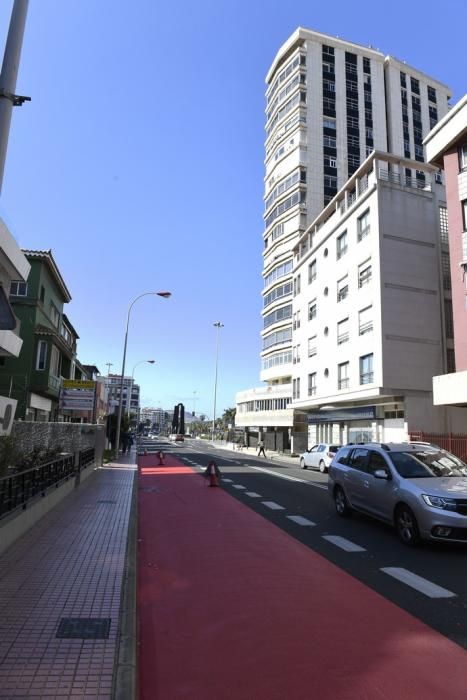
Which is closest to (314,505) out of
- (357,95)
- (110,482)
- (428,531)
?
(428,531)

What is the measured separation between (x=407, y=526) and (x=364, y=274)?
90.8 ft

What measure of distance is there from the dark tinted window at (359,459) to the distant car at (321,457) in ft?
47.5

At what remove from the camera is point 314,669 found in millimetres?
3842

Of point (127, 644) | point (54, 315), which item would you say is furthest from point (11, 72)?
point (54, 315)

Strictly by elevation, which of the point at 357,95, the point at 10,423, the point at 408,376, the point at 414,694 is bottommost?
the point at 414,694

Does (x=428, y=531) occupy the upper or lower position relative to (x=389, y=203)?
lower

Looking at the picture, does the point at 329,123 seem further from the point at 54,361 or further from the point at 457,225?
the point at 54,361

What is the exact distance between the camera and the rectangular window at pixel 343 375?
118 feet

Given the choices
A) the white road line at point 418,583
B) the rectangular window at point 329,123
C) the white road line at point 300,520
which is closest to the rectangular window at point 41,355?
the white road line at point 300,520

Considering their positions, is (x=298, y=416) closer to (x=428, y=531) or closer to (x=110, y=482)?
(x=110, y=482)

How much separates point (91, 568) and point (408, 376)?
2792cm

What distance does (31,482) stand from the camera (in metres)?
8.91

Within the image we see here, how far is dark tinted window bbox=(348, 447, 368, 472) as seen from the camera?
34.3ft

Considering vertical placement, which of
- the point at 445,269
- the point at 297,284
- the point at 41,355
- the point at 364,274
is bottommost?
the point at 41,355
